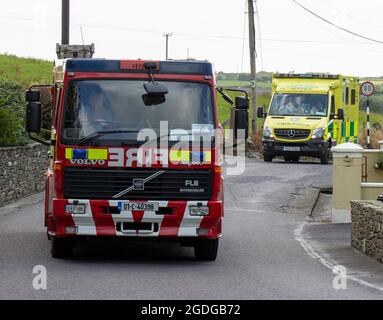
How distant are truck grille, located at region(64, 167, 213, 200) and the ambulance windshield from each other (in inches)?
923

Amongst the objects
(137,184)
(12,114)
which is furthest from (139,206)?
(12,114)

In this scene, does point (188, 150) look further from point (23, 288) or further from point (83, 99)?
point (23, 288)

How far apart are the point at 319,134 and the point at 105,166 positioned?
23.8 m

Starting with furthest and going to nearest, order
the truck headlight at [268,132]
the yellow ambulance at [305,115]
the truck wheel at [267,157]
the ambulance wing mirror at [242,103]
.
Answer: the truck wheel at [267,157], the truck headlight at [268,132], the yellow ambulance at [305,115], the ambulance wing mirror at [242,103]

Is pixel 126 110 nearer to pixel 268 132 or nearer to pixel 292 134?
pixel 292 134

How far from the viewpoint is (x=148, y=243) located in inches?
744

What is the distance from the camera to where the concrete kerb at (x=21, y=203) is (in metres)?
24.8

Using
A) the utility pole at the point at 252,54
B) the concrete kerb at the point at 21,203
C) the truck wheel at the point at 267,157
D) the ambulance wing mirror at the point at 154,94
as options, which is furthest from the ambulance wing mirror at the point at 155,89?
the utility pole at the point at 252,54

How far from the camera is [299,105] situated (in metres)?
38.9

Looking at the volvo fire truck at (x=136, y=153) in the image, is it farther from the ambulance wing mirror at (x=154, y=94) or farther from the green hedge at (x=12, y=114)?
the green hedge at (x=12, y=114)

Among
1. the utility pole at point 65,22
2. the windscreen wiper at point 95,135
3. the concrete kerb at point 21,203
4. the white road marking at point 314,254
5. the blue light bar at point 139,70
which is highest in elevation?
the utility pole at point 65,22

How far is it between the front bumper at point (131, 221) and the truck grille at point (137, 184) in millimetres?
107

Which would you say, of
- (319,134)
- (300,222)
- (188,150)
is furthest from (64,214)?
(319,134)

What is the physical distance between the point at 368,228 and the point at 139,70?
4.48 m
